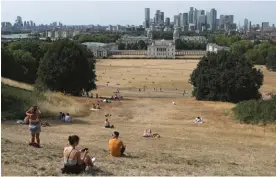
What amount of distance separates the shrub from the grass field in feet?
2.31

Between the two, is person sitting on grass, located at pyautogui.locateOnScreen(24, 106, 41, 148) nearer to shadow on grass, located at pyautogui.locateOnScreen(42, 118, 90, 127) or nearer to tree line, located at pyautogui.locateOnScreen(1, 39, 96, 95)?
shadow on grass, located at pyautogui.locateOnScreen(42, 118, 90, 127)

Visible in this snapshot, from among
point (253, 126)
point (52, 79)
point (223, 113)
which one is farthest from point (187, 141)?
point (52, 79)

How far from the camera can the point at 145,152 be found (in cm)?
1496

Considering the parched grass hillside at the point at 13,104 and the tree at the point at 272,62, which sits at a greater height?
the tree at the point at 272,62

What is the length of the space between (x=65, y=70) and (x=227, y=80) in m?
15.6

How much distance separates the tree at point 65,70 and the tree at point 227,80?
1161 centimetres

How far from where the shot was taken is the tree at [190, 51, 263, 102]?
44062 mm

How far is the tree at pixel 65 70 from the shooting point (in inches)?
1780

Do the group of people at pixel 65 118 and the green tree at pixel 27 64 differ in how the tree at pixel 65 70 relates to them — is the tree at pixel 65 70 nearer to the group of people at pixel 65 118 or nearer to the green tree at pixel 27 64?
the green tree at pixel 27 64

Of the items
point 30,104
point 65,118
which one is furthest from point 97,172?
point 30,104

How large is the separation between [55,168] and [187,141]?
9460 mm

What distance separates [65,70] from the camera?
44.9m

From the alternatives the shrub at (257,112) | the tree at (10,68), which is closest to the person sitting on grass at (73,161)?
the shrub at (257,112)

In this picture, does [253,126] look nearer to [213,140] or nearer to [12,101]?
[213,140]
